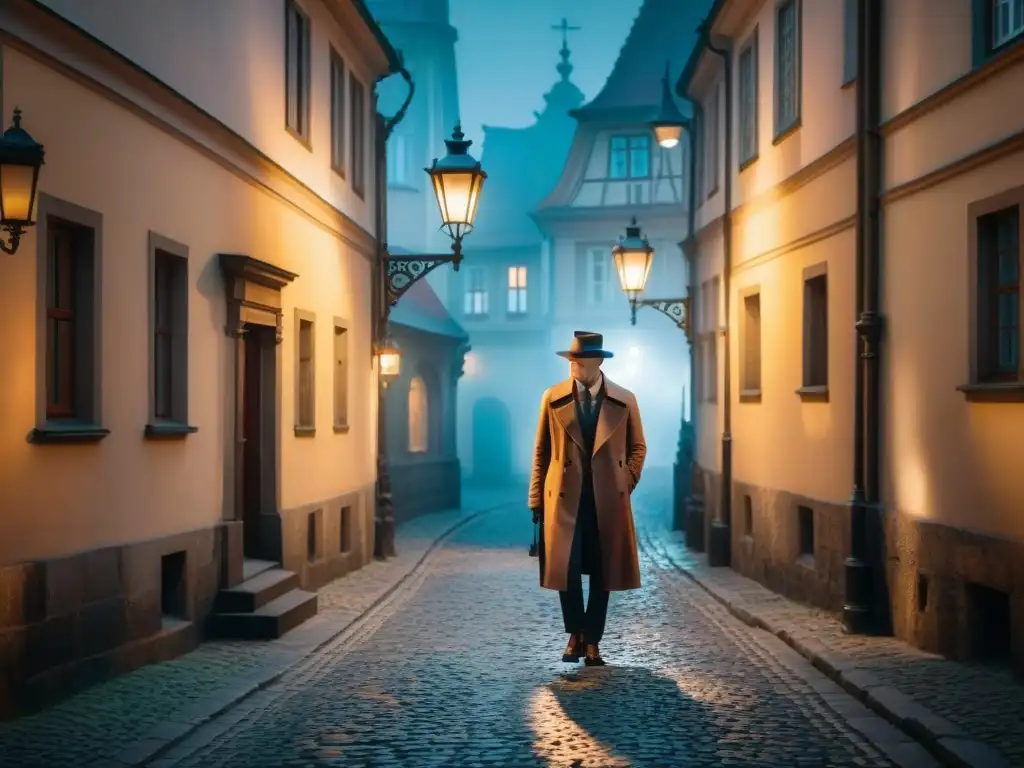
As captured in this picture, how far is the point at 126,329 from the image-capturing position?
1112 cm

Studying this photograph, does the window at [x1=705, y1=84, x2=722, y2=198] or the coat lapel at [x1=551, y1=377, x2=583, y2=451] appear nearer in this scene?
the coat lapel at [x1=551, y1=377, x2=583, y2=451]

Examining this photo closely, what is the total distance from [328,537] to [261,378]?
3047 mm

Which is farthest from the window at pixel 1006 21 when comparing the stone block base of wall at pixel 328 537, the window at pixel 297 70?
the stone block base of wall at pixel 328 537

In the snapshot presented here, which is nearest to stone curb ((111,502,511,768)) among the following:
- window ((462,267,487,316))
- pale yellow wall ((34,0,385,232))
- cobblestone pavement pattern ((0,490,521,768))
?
cobblestone pavement pattern ((0,490,521,768))

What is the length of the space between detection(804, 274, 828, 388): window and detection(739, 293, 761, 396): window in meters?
3.43

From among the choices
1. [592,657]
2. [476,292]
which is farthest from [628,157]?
[592,657]

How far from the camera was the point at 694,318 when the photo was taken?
24938mm

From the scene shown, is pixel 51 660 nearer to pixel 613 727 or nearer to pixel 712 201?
pixel 613 727

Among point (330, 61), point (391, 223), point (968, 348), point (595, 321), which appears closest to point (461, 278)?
point (391, 223)

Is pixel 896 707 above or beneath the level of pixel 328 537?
beneath

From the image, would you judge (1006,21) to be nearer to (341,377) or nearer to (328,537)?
(328,537)

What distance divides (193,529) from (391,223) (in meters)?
39.0

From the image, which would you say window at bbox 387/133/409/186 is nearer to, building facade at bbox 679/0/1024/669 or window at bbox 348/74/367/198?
window at bbox 348/74/367/198

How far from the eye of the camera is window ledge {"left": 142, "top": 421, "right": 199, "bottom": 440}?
11555 millimetres
